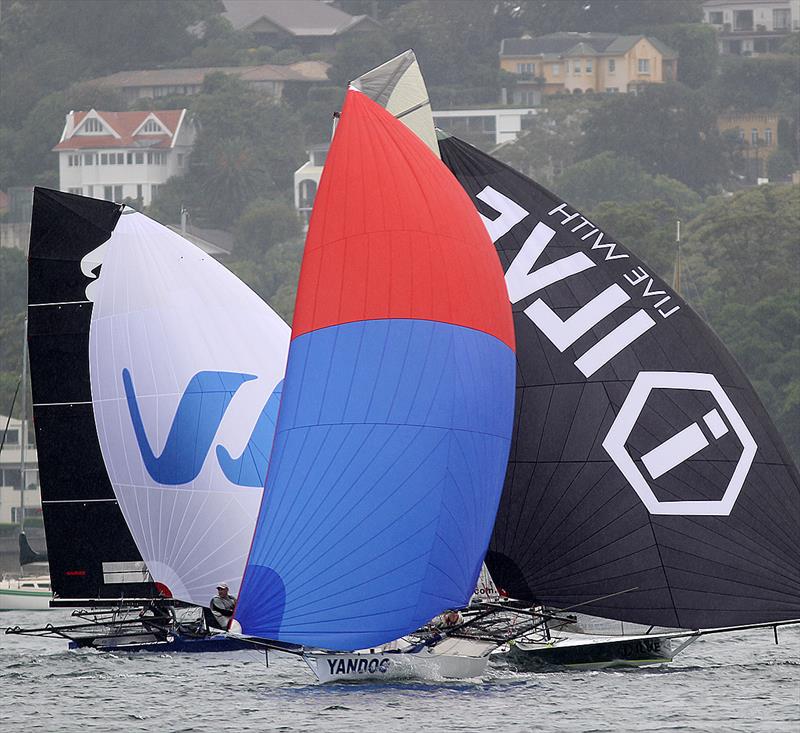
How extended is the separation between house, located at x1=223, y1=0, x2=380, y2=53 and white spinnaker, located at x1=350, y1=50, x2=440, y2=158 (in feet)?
354

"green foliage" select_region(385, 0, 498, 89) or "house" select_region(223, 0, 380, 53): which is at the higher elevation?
"house" select_region(223, 0, 380, 53)

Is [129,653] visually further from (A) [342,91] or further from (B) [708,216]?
(A) [342,91]

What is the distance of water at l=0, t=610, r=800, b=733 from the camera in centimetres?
1650

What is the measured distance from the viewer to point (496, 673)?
19.0 meters

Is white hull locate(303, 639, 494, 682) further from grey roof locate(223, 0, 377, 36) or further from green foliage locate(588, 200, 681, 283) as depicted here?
grey roof locate(223, 0, 377, 36)

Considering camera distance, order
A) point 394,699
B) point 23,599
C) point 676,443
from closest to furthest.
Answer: point 394,699 < point 676,443 < point 23,599

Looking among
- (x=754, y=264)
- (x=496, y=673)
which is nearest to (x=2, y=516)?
(x=754, y=264)

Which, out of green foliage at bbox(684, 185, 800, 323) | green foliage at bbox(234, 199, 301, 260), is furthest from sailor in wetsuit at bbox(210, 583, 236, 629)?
green foliage at bbox(234, 199, 301, 260)

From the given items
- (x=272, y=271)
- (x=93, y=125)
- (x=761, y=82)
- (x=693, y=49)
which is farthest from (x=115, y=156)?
(x=693, y=49)

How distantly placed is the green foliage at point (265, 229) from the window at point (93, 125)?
12.8 meters

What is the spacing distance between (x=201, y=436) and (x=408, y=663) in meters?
4.35

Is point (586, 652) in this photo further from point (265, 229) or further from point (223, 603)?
point (265, 229)

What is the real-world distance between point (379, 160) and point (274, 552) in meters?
3.21

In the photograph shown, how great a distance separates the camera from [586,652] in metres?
19.3
